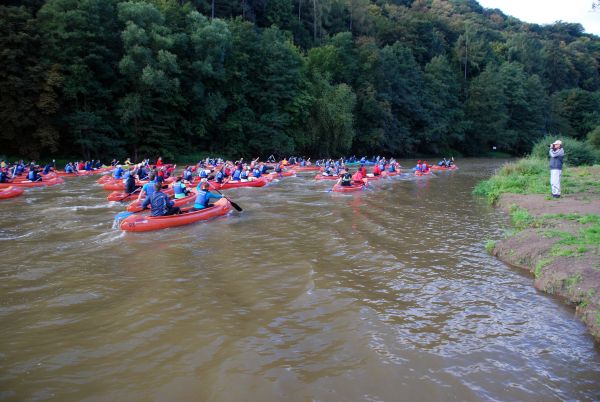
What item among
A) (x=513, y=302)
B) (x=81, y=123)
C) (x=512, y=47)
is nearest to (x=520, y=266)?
(x=513, y=302)

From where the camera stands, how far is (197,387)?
4.58m

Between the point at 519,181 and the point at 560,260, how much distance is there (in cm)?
1064

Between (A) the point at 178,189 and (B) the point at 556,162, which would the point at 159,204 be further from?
(B) the point at 556,162

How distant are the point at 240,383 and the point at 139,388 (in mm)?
1016

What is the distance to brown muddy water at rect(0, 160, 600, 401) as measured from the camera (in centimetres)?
465

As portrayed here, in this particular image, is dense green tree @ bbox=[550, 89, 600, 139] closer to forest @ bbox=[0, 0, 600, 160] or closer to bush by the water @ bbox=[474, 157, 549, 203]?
forest @ bbox=[0, 0, 600, 160]

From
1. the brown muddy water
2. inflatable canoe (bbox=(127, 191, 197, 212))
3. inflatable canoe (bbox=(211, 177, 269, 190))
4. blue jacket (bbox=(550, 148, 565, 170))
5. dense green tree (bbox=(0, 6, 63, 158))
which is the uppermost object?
dense green tree (bbox=(0, 6, 63, 158))

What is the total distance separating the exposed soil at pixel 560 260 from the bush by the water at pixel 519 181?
3.99 metres

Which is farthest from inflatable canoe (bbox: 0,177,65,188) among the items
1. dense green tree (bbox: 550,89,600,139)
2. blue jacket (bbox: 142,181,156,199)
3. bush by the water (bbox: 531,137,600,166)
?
dense green tree (bbox: 550,89,600,139)

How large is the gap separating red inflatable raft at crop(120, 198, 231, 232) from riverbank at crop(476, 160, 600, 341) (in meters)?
7.65

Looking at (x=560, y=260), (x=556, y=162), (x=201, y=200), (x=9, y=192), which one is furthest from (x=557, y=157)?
(x=9, y=192)

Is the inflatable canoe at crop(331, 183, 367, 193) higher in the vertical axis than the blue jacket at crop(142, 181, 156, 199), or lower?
lower

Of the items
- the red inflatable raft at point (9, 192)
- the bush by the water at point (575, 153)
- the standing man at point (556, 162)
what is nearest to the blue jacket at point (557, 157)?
the standing man at point (556, 162)

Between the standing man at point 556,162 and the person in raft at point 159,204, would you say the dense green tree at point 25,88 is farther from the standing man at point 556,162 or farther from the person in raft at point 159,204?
the standing man at point 556,162
